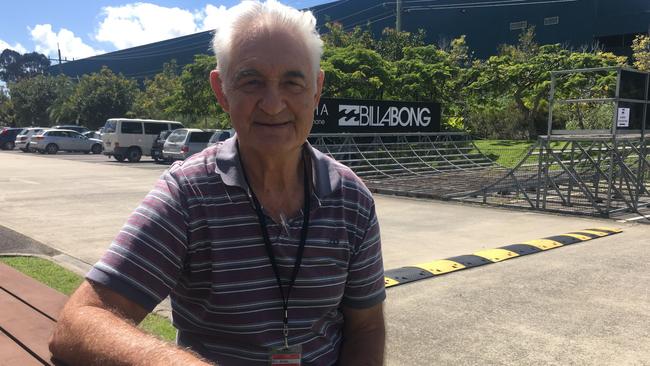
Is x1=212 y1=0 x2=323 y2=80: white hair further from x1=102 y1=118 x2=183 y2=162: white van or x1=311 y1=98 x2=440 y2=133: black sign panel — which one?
x1=102 y1=118 x2=183 y2=162: white van

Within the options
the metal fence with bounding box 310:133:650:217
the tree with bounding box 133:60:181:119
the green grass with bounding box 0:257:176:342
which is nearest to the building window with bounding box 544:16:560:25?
the metal fence with bounding box 310:133:650:217

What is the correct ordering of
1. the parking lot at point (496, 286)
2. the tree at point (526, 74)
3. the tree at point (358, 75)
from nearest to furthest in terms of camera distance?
the parking lot at point (496, 286) < the tree at point (358, 75) < the tree at point (526, 74)

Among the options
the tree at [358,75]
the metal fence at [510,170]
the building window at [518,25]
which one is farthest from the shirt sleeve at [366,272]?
the building window at [518,25]

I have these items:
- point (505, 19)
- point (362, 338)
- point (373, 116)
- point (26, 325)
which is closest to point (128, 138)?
point (373, 116)

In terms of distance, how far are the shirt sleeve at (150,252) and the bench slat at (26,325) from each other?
551 millimetres

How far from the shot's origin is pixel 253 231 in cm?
164

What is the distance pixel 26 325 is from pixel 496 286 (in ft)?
12.9

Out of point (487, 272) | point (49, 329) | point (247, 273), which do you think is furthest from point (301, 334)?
point (487, 272)

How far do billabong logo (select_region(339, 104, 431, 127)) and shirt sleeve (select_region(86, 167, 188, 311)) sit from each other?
13.6 m

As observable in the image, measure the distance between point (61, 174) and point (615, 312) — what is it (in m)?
15.5

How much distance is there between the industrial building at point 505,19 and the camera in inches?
1355

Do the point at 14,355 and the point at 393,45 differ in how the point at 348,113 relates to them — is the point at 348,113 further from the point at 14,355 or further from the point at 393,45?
the point at 14,355

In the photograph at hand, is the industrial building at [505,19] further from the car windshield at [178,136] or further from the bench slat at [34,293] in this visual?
the bench slat at [34,293]

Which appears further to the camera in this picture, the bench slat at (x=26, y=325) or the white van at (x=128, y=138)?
the white van at (x=128, y=138)
